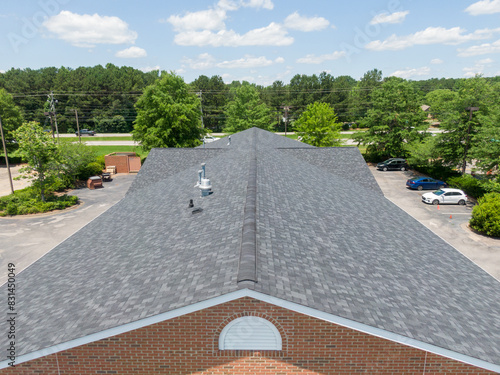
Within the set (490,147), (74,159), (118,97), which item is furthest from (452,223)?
(118,97)

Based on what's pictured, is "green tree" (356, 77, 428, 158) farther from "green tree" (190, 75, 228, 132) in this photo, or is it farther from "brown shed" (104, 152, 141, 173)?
"green tree" (190, 75, 228, 132)

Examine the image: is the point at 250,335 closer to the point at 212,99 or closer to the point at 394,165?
the point at 394,165

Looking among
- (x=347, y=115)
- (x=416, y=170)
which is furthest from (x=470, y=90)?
(x=347, y=115)

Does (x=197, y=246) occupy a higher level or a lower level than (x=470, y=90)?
lower

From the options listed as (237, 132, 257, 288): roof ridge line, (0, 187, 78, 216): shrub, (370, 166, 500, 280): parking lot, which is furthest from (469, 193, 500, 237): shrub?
(0, 187, 78, 216): shrub

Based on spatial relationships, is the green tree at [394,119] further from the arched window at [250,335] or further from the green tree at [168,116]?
the arched window at [250,335]

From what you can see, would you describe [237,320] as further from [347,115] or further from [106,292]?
[347,115]
